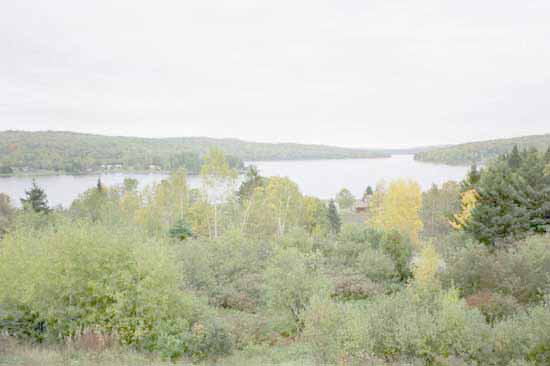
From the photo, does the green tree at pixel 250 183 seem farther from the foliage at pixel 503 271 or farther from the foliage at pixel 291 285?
the foliage at pixel 291 285

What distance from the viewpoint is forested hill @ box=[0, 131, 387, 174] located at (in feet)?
314

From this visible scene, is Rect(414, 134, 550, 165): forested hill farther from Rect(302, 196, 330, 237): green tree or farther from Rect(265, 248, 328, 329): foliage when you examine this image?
Rect(265, 248, 328, 329): foliage

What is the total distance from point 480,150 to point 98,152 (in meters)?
108

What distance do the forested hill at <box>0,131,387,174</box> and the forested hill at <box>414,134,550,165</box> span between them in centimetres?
6461

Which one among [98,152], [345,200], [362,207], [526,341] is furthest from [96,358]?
[98,152]

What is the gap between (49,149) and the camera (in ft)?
342

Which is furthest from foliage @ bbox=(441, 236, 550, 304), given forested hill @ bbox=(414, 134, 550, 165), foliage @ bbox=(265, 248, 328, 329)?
forested hill @ bbox=(414, 134, 550, 165)

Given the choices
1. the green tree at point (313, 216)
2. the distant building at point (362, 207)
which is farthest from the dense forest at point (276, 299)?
the distant building at point (362, 207)

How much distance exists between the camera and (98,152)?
114 metres

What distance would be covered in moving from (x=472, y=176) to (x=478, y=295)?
25754 millimetres

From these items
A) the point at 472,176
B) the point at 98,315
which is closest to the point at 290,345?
the point at 98,315

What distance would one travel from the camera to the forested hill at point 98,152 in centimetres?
9581

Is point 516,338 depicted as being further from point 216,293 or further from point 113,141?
point 113,141

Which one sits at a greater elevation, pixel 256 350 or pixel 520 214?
pixel 520 214
